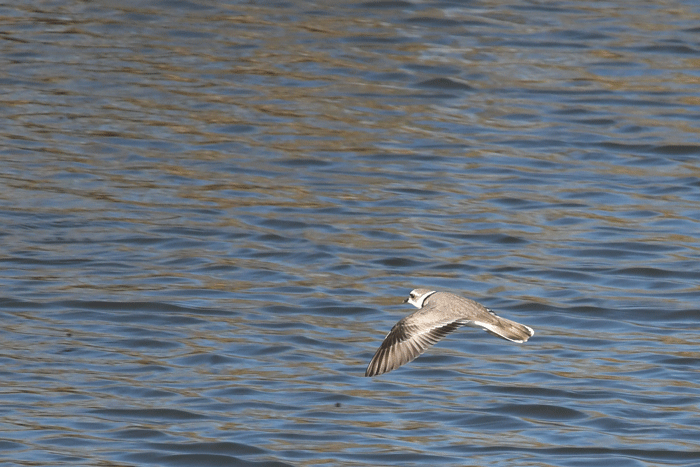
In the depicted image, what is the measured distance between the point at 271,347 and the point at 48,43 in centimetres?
675

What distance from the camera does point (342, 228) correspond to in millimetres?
10922

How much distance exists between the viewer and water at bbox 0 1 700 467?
794 centimetres

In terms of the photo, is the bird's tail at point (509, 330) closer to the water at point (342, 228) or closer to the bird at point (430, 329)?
the bird at point (430, 329)

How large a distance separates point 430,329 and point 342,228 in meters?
4.07

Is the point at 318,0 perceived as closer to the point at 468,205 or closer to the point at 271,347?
the point at 468,205

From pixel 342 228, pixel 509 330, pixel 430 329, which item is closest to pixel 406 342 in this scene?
pixel 430 329

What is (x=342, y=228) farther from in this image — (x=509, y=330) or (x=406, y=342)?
(x=406, y=342)

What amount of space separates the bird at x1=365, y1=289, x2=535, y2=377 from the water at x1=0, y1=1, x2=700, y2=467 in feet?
2.77

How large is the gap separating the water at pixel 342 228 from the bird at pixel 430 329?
843 millimetres

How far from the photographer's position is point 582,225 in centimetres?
1110

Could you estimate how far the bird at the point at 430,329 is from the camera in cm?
681

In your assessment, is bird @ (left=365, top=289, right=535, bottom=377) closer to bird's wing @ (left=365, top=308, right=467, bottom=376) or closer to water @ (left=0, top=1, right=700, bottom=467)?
bird's wing @ (left=365, top=308, right=467, bottom=376)

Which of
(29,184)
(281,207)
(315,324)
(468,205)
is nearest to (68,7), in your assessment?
(29,184)

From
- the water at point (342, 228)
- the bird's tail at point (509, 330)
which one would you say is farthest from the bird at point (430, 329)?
the water at point (342, 228)
